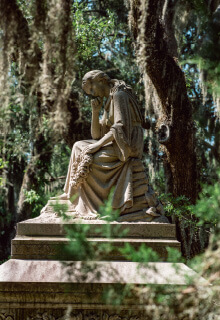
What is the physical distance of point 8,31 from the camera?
153 inches

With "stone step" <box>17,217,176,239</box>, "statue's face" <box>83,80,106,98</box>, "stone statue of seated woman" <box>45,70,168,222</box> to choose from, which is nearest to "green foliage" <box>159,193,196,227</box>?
"stone statue of seated woman" <box>45,70,168,222</box>

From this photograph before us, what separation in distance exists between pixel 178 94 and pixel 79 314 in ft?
18.4

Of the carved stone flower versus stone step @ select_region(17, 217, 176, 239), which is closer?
the carved stone flower

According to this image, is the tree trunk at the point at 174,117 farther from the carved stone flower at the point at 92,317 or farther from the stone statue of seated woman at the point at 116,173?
the carved stone flower at the point at 92,317

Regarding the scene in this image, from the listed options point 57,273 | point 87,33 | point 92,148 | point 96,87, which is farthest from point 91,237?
point 87,33

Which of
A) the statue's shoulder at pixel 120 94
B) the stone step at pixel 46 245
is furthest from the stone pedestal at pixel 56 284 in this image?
the statue's shoulder at pixel 120 94

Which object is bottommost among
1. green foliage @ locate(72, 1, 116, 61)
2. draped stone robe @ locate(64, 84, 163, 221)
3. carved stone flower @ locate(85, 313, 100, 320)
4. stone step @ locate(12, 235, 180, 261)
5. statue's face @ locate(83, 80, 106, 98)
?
carved stone flower @ locate(85, 313, 100, 320)

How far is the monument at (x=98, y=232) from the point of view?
13.3ft

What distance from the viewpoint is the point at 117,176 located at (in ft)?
16.8

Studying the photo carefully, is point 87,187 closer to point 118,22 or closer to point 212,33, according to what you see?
point 212,33

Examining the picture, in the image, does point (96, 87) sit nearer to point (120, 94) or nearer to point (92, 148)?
point (120, 94)

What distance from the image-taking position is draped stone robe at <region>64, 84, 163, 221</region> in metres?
4.96

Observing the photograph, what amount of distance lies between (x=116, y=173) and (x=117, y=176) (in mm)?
41

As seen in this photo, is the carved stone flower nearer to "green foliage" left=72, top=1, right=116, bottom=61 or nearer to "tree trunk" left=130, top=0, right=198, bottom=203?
"tree trunk" left=130, top=0, right=198, bottom=203
